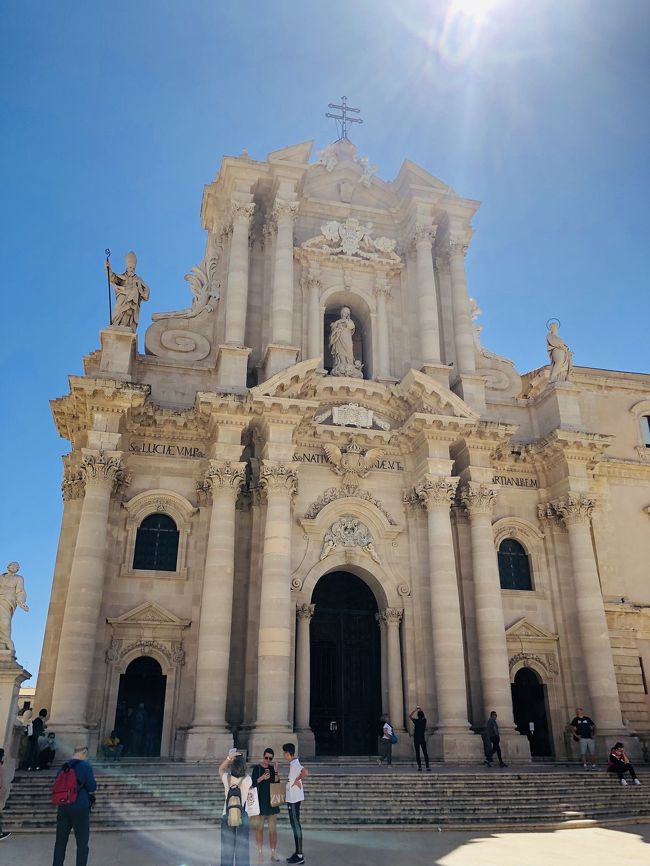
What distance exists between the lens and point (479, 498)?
2373 centimetres

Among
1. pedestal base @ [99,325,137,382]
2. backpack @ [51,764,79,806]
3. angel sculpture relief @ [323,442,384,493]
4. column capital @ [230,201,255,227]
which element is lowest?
backpack @ [51,764,79,806]

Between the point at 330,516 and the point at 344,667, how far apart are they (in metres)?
4.67

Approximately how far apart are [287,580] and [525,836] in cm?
926

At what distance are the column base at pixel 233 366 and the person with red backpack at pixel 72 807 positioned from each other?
15.0 m

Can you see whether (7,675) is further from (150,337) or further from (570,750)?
(570,750)

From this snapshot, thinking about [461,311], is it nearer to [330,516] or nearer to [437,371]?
[437,371]

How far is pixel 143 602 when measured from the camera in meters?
21.3

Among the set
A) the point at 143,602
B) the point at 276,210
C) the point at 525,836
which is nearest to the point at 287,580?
the point at 143,602

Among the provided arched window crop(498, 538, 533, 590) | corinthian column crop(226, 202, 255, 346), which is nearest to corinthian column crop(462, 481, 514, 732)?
arched window crop(498, 538, 533, 590)

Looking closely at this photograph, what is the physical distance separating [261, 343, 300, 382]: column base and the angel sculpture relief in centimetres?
292

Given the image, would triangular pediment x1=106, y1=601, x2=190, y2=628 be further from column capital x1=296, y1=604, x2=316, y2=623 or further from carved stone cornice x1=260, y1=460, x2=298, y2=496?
carved stone cornice x1=260, y1=460, x2=298, y2=496

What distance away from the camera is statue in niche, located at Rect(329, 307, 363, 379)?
25500mm

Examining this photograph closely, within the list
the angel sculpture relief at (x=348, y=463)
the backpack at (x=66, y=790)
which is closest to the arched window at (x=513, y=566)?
the angel sculpture relief at (x=348, y=463)

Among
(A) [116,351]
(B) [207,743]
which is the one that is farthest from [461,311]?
(B) [207,743]
